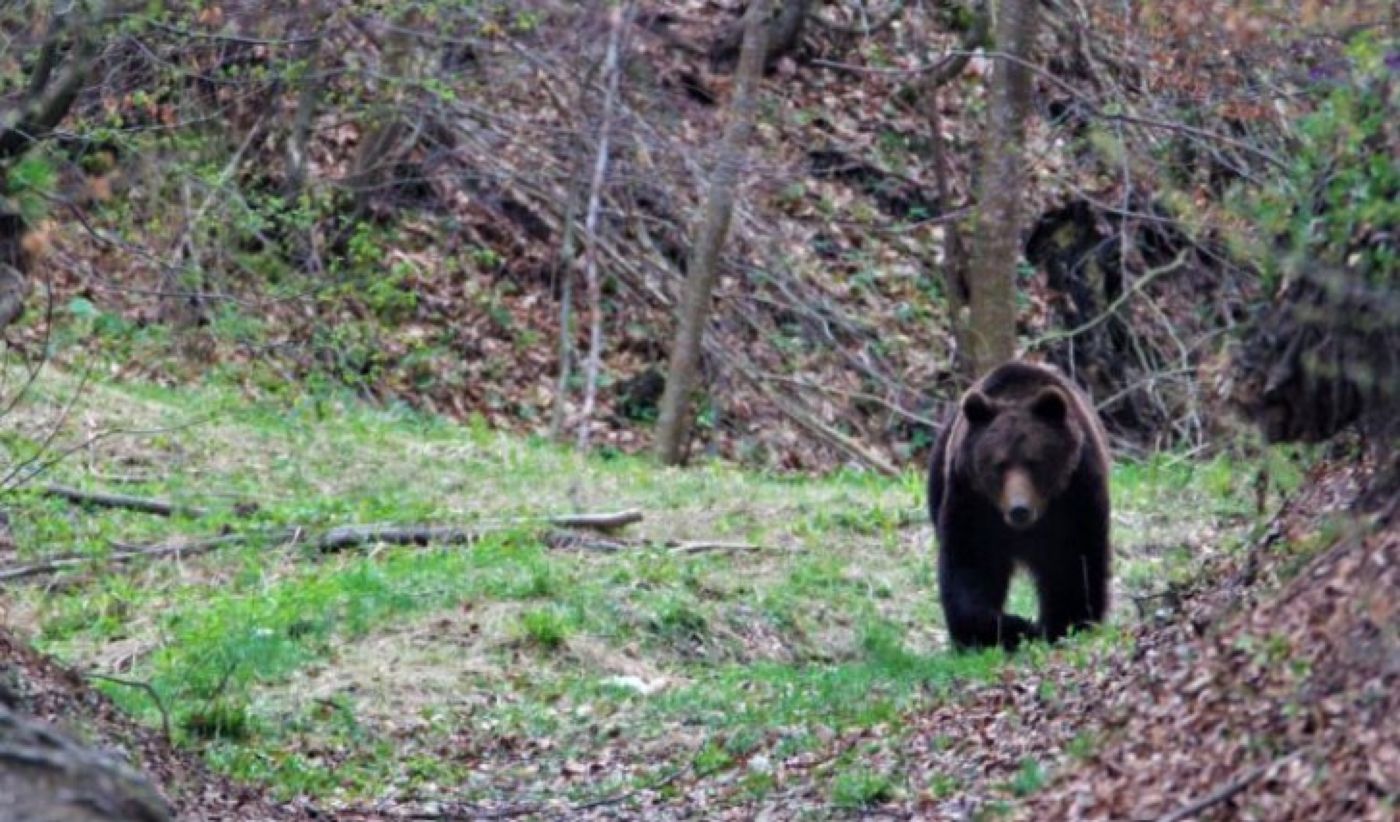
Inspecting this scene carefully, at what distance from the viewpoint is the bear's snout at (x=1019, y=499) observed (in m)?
10.5

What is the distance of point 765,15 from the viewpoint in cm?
1970

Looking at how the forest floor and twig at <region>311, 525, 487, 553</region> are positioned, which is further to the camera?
twig at <region>311, 525, 487, 553</region>

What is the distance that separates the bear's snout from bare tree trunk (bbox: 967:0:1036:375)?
6.34 metres

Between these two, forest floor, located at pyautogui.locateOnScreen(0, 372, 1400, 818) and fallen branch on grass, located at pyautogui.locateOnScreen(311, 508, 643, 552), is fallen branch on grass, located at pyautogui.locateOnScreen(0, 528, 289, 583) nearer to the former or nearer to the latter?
forest floor, located at pyautogui.locateOnScreen(0, 372, 1400, 818)

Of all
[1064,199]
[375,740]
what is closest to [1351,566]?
[375,740]

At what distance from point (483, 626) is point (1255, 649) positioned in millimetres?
5749

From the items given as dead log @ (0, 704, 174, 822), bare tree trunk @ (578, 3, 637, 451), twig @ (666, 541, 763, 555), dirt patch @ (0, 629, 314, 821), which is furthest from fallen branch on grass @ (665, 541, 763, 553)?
dead log @ (0, 704, 174, 822)

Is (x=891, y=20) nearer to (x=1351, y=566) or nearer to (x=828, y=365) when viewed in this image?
(x=828, y=365)

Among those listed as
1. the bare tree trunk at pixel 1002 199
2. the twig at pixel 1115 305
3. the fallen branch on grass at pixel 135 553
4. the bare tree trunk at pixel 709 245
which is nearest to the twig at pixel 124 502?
the fallen branch on grass at pixel 135 553

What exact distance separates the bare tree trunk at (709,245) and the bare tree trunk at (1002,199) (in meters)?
2.73

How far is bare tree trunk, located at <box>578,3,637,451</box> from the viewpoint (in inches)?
846

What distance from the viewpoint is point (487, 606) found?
12.1 meters

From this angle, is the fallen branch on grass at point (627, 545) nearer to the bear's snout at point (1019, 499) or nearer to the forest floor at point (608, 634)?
the forest floor at point (608, 634)

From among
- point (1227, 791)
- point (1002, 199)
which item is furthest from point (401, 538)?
point (1227, 791)
